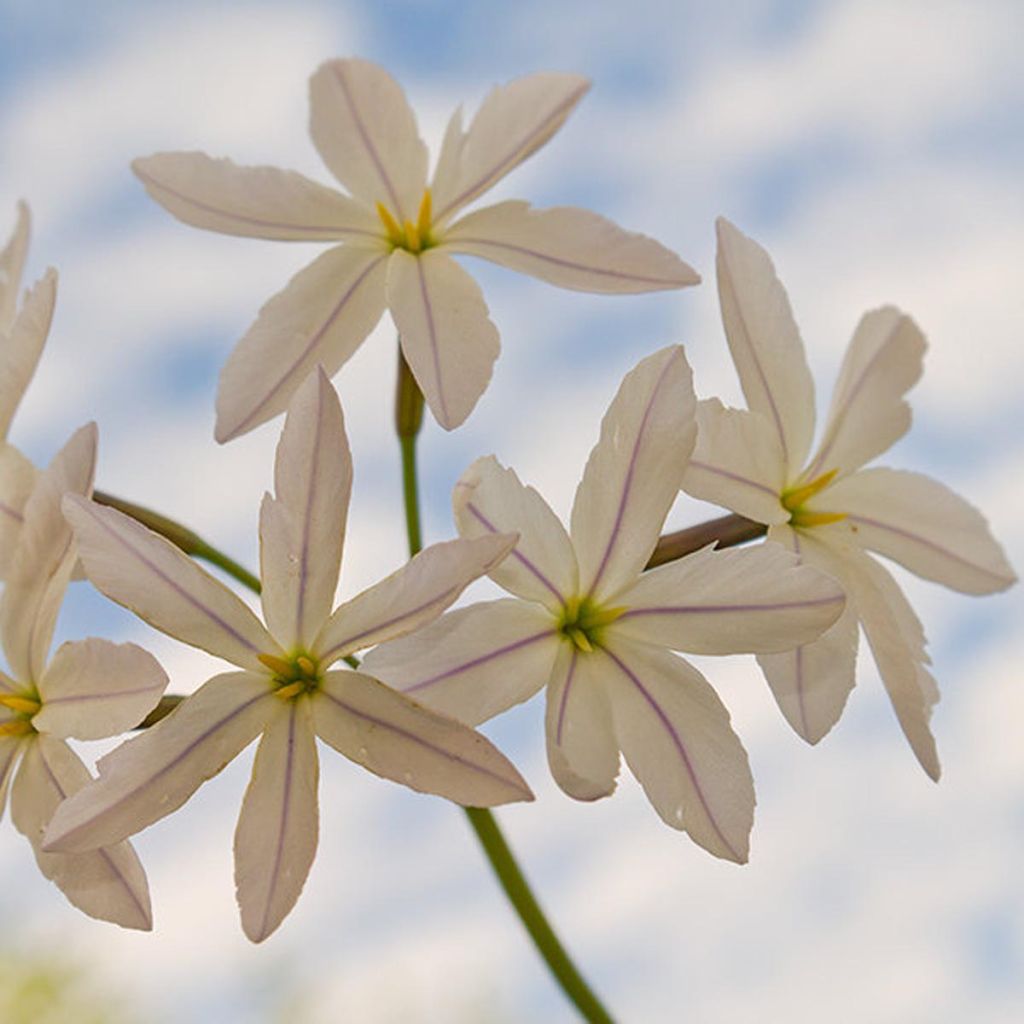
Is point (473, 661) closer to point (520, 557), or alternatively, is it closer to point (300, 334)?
point (520, 557)

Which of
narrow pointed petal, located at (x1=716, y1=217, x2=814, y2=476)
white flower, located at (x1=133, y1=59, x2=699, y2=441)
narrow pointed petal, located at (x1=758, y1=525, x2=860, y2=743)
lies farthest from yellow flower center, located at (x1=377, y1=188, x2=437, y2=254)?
narrow pointed petal, located at (x1=758, y1=525, x2=860, y2=743)

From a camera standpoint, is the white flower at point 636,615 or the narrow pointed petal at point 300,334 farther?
the narrow pointed petal at point 300,334

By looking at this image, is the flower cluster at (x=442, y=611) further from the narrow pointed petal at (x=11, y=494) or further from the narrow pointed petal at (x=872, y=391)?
the narrow pointed petal at (x=872, y=391)

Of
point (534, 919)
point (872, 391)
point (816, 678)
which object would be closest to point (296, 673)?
point (534, 919)

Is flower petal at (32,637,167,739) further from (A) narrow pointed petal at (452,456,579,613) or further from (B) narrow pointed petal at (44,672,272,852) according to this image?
(A) narrow pointed petal at (452,456,579,613)

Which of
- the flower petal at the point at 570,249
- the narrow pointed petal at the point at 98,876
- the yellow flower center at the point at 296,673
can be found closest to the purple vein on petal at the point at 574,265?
the flower petal at the point at 570,249

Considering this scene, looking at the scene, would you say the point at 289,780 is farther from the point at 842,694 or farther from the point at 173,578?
the point at 842,694
